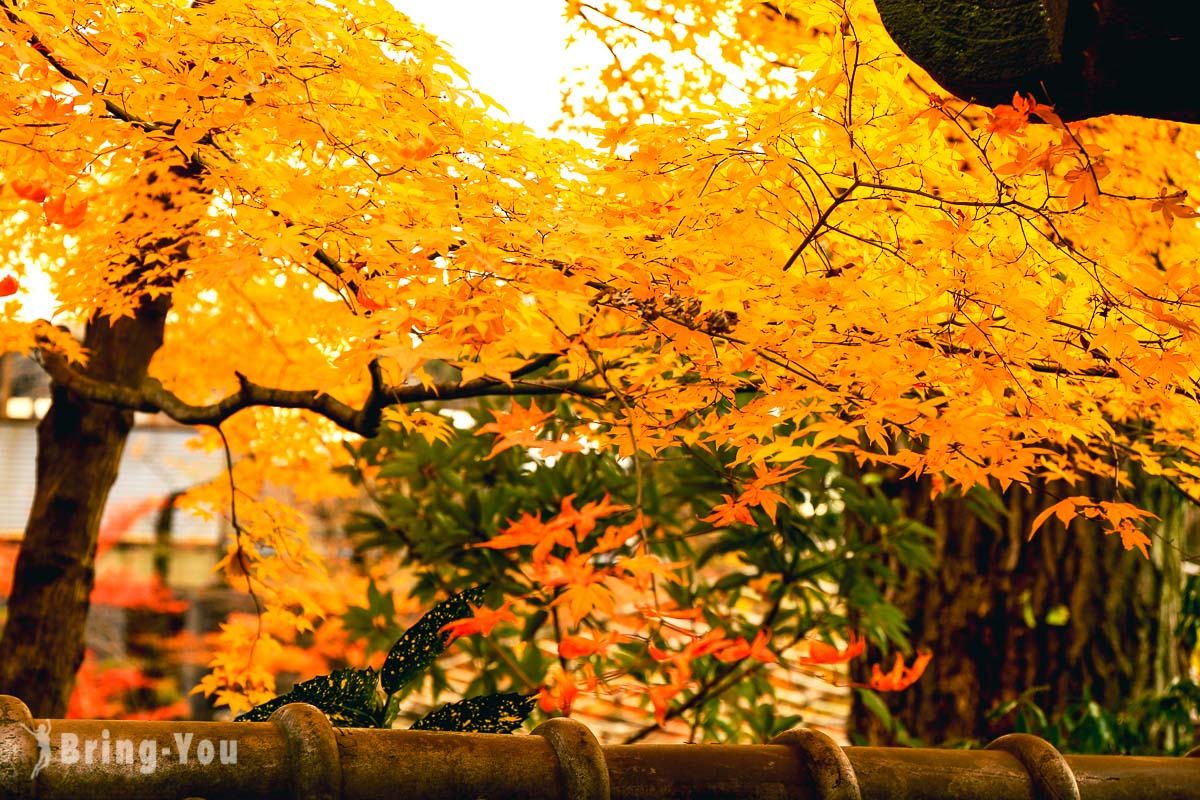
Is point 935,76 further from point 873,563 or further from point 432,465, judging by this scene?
point 432,465

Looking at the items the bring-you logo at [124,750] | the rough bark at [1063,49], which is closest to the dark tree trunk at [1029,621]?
the rough bark at [1063,49]

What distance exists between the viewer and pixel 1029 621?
5293 mm

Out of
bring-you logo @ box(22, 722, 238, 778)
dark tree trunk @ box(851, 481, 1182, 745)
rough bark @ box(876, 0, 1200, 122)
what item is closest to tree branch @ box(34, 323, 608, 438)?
bring-you logo @ box(22, 722, 238, 778)

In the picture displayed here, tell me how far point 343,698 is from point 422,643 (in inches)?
9.3

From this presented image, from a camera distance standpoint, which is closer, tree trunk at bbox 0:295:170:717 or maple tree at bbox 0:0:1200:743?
maple tree at bbox 0:0:1200:743

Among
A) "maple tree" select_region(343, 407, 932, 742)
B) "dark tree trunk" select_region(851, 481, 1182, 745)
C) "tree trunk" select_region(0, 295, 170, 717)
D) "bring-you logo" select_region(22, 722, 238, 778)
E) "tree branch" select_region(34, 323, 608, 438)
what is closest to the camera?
"bring-you logo" select_region(22, 722, 238, 778)

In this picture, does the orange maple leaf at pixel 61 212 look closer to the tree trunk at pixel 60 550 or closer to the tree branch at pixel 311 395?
the tree branch at pixel 311 395

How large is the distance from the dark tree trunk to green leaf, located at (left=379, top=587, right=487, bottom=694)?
3284 millimetres

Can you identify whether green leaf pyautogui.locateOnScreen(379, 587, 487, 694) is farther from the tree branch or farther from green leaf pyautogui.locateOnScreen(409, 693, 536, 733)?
the tree branch

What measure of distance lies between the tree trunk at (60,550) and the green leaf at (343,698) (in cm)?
171

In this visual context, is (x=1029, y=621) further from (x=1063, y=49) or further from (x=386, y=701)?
(x=1063, y=49)

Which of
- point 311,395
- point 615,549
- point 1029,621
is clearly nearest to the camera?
point 311,395

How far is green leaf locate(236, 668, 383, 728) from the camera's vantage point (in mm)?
2404

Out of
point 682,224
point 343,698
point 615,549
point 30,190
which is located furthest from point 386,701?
point 615,549
